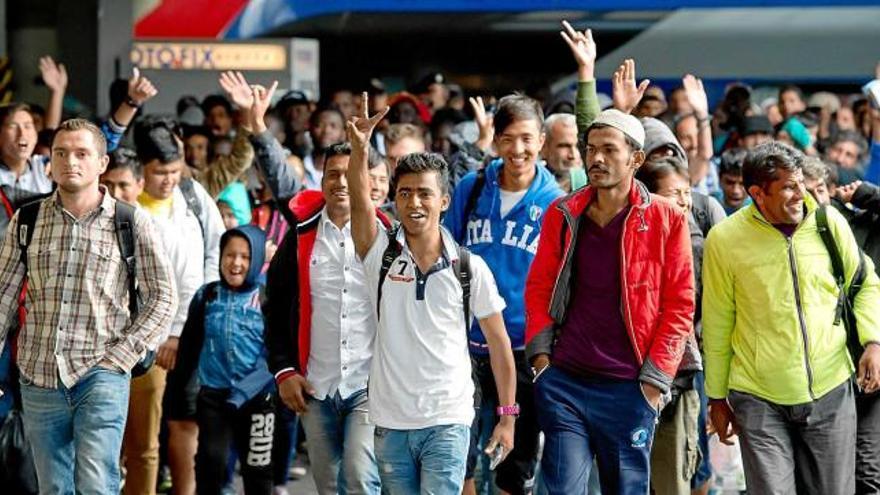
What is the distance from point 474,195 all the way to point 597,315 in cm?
128

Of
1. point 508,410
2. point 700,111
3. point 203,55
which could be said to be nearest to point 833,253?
point 508,410

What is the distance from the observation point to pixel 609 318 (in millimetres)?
7254

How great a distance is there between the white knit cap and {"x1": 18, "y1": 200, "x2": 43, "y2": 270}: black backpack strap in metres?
2.46

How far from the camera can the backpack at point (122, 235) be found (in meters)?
7.81

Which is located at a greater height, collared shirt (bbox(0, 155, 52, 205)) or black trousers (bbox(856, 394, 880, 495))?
collared shirt (bbox(0, 155, 52, 205))

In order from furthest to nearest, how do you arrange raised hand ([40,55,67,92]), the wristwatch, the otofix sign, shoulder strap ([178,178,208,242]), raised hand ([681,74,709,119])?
the otofix sign
raised hand ([40,55,67,92])
raised hand ([681,74,709,119])
shoulder strap ([178,178,208,242])
the wristwatch

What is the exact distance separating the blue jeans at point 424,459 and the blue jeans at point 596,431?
1.32 feet

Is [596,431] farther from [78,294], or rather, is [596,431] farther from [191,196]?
[191,196]

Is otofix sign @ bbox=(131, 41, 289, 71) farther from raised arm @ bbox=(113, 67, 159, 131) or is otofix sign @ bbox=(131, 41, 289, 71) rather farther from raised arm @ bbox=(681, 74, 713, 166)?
raised arm @ bbox=(113, 67, 159, 131)

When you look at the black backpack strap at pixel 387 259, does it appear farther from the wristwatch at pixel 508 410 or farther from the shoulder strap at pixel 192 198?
the shoulder strap at pixel 192 198

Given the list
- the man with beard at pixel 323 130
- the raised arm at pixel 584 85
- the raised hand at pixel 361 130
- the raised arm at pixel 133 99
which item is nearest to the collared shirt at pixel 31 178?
the raised arm at pixel 133 99

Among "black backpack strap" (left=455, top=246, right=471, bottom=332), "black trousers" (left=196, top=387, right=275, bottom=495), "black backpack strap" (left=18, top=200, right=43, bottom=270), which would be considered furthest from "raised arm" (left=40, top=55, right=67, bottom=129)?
"black backpack strap" (left=455, top=246, right=471, bottom=332)

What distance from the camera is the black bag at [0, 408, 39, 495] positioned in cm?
879

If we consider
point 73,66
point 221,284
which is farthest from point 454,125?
point 73,66
